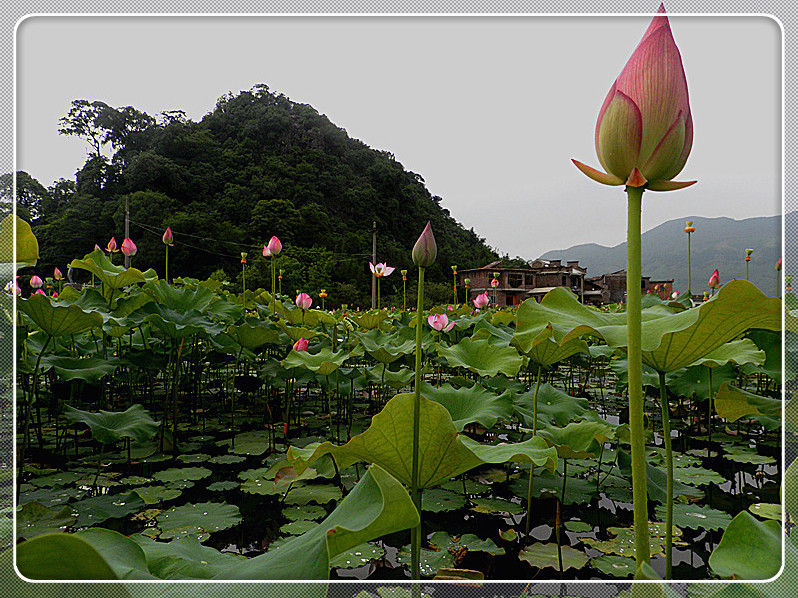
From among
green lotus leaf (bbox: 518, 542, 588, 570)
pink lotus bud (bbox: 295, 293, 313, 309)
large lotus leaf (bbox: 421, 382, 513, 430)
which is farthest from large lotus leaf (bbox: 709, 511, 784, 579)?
pink lotus bud (bbox: 295, 293, 313, 309)

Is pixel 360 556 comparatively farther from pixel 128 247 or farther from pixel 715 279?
pixel 128 247

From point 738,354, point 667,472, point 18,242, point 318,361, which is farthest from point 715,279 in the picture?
point 18,242

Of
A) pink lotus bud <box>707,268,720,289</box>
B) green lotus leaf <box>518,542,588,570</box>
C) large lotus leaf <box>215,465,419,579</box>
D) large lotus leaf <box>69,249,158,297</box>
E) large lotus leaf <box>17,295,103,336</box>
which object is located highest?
large lotus leaf <box>69,249,158,297</box>

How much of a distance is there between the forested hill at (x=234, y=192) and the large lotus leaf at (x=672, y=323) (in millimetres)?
259

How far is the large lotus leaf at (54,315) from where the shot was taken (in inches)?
47.2

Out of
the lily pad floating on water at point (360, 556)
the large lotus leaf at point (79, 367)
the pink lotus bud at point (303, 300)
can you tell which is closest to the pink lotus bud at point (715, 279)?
the lily pad floating on water at point (360, 556)

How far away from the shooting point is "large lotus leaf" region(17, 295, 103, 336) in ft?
3.93

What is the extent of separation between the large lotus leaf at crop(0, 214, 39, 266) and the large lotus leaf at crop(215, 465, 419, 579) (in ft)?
1.44

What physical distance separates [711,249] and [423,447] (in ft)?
1.50

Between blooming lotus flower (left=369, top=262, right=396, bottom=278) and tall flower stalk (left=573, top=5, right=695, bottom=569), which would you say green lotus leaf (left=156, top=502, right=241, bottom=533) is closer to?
tall flower stalk (left=573, top=5, right=695, bottom=569)

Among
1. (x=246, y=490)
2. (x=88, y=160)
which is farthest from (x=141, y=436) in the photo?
(x=88, y=160)

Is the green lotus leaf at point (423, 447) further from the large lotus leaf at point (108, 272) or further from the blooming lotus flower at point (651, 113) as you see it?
the large lotus leaf at point (108, 272)

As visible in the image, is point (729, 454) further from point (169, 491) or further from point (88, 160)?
point (88, 160)

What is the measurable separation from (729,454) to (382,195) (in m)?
1.66
